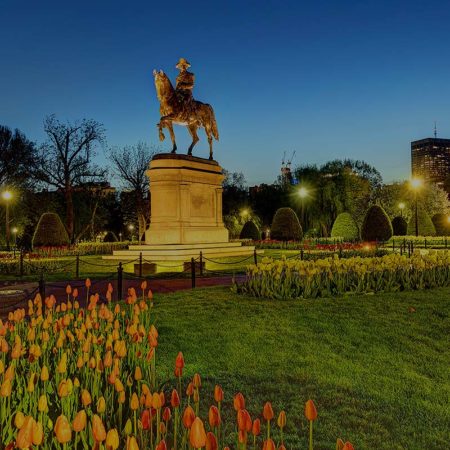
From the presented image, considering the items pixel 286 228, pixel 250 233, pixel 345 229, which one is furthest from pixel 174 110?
pixel 345 229

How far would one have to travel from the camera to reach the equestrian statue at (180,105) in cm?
2625

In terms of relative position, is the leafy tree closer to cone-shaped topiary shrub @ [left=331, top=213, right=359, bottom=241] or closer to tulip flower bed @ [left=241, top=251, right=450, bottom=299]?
cone-shaped topiary shrub @ [left=331, top=213, right=359, bottom=241]

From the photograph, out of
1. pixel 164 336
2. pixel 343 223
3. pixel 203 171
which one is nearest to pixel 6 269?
pixel 203 171

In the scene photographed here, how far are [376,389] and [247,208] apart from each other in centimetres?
6277

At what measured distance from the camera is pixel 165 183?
2559 cm

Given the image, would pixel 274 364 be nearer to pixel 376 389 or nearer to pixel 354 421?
pixel 376 389

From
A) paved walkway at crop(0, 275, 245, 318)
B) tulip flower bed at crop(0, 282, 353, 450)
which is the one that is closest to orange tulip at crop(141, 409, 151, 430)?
tulip flower bed at crop(0, 282, 353, 450)

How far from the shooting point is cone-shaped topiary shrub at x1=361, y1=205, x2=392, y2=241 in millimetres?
40406

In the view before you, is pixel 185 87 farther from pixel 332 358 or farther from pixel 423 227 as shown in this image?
pixel 423 227

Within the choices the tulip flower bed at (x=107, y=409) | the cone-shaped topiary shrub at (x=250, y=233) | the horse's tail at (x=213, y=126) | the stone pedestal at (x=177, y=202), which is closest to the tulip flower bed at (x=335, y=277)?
the tulip flower bed at (x=107, y=409)

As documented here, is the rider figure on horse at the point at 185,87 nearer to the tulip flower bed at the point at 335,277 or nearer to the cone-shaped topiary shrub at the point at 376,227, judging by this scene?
the tulip flower bed at the point at 335,277

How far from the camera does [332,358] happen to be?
24.9 feet

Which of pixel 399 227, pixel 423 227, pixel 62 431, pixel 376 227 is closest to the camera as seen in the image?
pixel 62 431

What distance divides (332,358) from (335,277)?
497cm
